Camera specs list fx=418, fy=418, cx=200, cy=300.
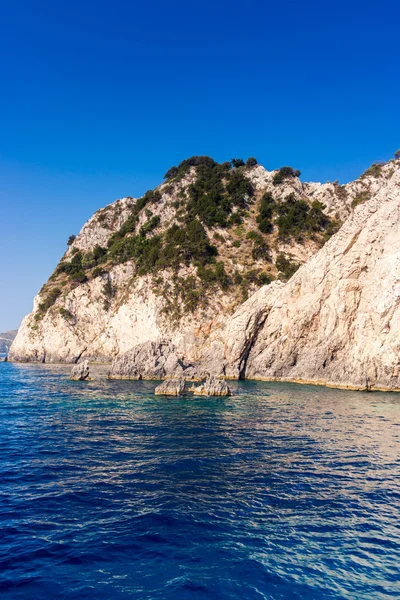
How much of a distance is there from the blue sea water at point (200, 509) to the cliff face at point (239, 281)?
23.8 meters

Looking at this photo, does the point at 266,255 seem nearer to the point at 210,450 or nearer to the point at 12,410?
the point at 12,410

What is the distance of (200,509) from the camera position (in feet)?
43.7

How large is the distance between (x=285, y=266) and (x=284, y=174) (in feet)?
125

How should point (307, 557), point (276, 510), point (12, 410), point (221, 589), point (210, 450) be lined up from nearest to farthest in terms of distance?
1. point (221, 589)
2. point (307, 557)
3. point (276, 510)
4. point (210, 450)
5. point (12, 410)

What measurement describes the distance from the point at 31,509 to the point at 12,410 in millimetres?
21624

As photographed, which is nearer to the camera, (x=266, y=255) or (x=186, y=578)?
(x=186, y=578)

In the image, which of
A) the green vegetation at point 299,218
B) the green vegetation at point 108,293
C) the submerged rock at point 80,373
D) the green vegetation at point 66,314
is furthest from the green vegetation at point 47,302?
the green vegetation at point 299,218

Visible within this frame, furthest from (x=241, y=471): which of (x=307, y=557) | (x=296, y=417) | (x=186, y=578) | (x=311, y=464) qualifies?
(x=296, y=417)

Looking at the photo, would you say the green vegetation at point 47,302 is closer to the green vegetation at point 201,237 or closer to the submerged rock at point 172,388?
the green vegetation at point 201,237

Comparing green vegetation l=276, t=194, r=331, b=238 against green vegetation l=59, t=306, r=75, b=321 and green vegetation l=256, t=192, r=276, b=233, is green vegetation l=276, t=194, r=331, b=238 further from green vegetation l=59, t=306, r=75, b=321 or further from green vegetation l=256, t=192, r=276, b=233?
green vegetation l=59, t=306, r=75, b=321

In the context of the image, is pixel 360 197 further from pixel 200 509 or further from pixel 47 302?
pixel 200 509

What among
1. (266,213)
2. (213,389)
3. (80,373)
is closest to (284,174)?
(266,213)

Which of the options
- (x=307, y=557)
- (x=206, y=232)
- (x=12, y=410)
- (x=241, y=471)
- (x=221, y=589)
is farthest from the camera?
(x=206, y=232)

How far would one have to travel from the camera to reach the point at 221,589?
29.9 feet
